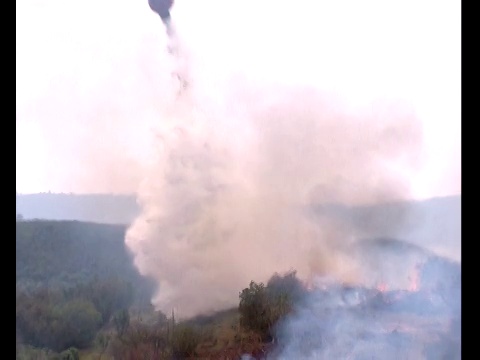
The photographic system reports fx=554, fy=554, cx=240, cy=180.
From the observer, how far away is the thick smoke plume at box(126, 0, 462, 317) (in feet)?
8.02

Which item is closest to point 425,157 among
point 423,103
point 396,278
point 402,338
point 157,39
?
point 423,103

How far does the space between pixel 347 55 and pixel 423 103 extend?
403 millimetres

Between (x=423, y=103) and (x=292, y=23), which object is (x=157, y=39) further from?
(x=423, y=103)

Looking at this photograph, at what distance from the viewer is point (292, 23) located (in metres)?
2.47

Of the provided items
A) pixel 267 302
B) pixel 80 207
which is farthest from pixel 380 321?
pixel 80 207

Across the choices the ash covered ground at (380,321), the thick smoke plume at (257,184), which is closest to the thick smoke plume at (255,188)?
the thick smoke plume at (257,184)

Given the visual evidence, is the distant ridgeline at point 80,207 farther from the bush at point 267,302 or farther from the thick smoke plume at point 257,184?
the bush at point 267,302

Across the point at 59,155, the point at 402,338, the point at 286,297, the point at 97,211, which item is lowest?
the point at 402,338

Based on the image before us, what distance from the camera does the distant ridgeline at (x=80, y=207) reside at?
8.02 feet

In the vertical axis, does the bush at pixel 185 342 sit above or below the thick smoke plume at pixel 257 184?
below

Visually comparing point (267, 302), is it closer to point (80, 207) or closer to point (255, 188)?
point (255, 188)

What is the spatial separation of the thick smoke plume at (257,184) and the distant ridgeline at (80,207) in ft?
0.23

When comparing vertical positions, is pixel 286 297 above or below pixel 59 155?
below

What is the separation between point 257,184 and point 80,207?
792mm
